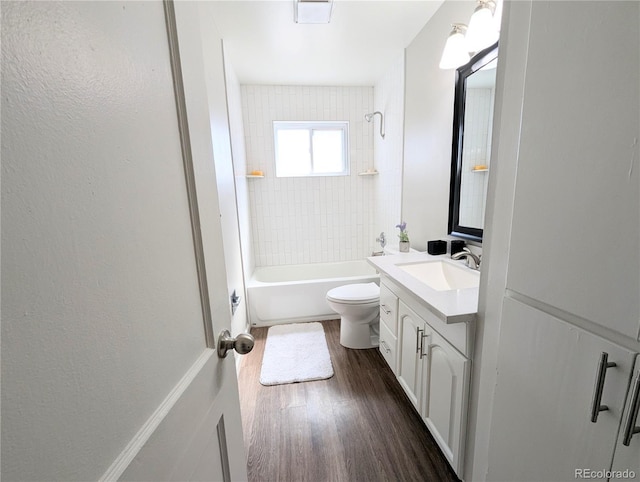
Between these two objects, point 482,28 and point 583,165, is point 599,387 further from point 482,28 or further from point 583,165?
point 482,28

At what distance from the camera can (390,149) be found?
2.69m

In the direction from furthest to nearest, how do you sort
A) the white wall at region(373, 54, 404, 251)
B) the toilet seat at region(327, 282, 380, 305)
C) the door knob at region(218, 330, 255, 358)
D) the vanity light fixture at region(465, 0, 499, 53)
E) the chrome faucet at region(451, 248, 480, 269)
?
the white wall at region(373, 54, 404, 251)
the toilet seat at region(327, 282, 380, 305)
the chrome faucet at region(451, 248, 480, 269)
the vanity light fixture at region(465, 0, 499, 53)
the door knob at region(218, 330, 255, 358)

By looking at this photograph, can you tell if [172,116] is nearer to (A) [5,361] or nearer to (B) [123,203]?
(B) [123,203]

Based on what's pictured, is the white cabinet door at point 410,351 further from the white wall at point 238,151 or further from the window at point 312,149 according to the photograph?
the window at point 312,149

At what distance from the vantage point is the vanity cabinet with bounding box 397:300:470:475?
1.09 metres

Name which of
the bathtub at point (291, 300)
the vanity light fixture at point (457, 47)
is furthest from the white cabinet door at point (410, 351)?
the vanity light fixture at point (457, 47)

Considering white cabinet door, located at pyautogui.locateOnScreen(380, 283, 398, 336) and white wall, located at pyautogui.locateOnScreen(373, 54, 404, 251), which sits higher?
white wall, located at pyautogui.locateOnScreen(373, 54, 404, 251)

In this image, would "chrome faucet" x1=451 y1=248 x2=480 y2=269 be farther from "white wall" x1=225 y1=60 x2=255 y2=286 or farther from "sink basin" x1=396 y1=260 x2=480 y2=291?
"white wall" x1=225 y1=60 x2=255 y2=286

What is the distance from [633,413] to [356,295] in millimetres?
1724

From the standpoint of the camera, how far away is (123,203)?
38cm

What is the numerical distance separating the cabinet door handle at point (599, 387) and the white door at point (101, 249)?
0.83 metres

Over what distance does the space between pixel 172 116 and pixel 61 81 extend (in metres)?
0.23

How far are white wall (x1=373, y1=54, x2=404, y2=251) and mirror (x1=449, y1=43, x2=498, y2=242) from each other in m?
0.71

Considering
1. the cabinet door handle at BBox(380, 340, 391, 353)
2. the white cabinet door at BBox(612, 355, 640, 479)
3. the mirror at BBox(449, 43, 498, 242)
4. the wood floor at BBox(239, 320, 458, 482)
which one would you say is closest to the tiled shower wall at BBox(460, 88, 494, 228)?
Answer: the mirror at BBox(449, 43, 498, 242)
